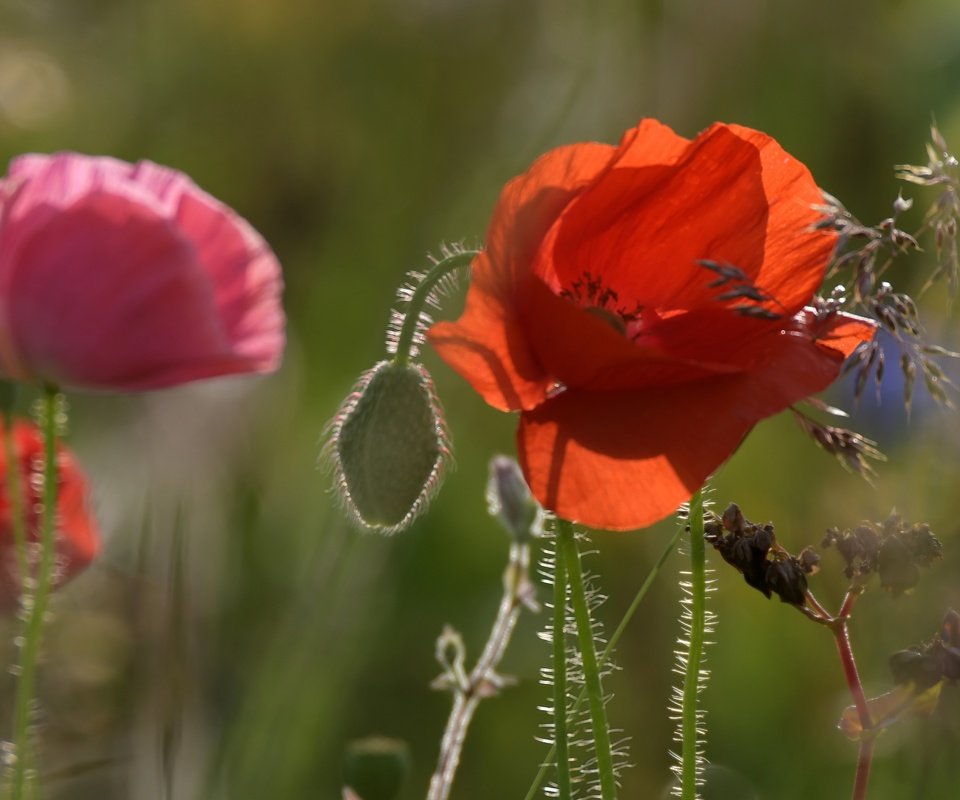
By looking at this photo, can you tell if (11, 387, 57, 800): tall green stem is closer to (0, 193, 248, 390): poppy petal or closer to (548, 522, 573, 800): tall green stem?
(0, 193, 248, 390): poppy petal

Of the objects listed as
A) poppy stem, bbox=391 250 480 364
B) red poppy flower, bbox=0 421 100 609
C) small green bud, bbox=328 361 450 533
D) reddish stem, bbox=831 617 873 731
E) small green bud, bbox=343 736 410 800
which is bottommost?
small green bud, bbox=343 736 410 800

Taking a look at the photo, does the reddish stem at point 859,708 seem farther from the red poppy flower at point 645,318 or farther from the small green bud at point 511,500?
the small green bud at point 511,500

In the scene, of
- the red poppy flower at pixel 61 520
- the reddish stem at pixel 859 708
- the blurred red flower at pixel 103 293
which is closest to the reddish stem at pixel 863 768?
the reddish stem at pixel 859 708

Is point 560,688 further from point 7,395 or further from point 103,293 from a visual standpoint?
point 7,395

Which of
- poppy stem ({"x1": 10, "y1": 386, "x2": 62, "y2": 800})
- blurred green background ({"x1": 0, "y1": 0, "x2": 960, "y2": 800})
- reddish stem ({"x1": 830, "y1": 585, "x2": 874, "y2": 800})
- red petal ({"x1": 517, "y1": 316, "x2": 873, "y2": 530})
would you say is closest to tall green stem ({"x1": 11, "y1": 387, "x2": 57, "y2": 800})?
poppy stem ({"x1": 10, "y1": 386, "x2": 62, "y2": 800})

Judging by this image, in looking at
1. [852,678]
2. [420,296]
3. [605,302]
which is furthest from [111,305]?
[852,678]

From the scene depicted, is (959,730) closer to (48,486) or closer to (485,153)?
(48,486)
